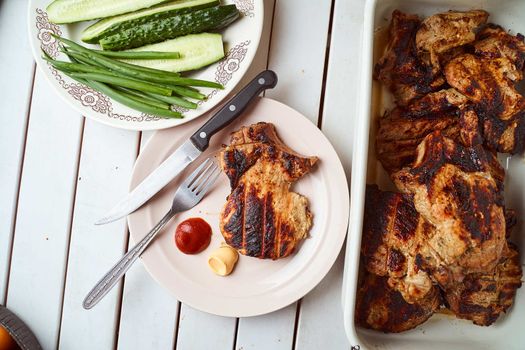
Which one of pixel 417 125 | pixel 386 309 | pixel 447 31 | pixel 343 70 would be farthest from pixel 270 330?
pixel 447 31

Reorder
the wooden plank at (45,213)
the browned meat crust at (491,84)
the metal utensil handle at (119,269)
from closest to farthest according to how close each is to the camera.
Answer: the browned meat crust at (491,84) < the metal utensil handle at (119,269) < the wooden plank at (45,213)

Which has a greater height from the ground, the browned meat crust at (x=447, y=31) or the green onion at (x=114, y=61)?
the green onion at (x=114, y=61)

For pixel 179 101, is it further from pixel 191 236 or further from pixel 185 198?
pixel 191 236

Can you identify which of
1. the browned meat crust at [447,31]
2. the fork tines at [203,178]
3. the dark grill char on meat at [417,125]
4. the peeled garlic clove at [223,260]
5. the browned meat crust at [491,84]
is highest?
the browned meat crust at [447,31]

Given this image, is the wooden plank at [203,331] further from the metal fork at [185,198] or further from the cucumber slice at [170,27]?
the cucumber slice at [170,27]

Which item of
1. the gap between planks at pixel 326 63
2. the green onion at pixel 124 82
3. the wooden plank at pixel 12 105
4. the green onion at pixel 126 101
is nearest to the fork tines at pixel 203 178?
the green onion at pixel 126 101

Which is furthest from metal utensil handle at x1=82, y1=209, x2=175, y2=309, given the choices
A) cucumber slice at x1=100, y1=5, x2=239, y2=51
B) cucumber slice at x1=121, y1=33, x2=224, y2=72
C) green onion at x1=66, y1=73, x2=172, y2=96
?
cucumber slice at x1=100, y1=5, x2=239, y2=51

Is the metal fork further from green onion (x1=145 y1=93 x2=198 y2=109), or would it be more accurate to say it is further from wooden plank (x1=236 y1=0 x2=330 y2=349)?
wooden plank (x1=236 y1=0 x2=330 y2=349)

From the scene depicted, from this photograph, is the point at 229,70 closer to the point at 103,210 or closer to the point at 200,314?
the point at 103,210
